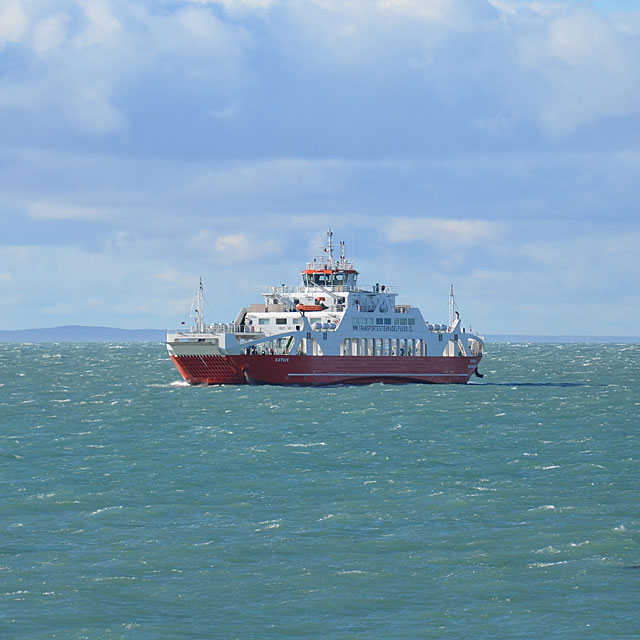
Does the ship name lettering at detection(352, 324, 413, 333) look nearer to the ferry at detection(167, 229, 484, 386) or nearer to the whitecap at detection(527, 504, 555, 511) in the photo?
the ferry at detection(167, 229, 484, 386)

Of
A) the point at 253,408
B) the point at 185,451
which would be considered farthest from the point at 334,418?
the point at 185,451

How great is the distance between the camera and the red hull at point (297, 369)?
91.0 meters

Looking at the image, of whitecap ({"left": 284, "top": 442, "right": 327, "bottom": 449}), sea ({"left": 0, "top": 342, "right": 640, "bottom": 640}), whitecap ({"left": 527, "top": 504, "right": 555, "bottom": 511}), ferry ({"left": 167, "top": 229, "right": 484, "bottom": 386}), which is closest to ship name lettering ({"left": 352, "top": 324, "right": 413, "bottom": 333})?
ferry ({"left": 167, "top": 229, "right": 484, "bottom": 386})

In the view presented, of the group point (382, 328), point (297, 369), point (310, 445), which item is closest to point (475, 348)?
point (382, 328)

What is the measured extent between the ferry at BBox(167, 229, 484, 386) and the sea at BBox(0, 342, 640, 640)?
24.7 meters

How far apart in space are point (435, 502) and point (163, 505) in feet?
28.5

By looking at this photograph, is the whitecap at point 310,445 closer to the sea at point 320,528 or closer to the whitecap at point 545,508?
the sea at point 320,528

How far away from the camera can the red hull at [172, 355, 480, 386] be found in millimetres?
91000

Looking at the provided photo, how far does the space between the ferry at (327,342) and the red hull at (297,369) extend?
8 centimetres

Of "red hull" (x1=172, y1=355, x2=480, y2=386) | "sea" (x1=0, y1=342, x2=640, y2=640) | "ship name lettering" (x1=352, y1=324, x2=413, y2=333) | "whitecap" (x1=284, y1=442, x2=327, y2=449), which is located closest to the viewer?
"sea" (x1=0, y1=342, x2=640, y2=640)

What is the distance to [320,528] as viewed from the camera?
113ft

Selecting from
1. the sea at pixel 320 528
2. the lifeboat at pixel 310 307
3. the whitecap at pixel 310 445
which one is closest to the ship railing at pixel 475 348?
the lifeboat at pixel 310 307

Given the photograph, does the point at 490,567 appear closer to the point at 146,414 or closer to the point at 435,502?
the point at 435,502

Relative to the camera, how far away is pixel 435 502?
38469 millimetres
